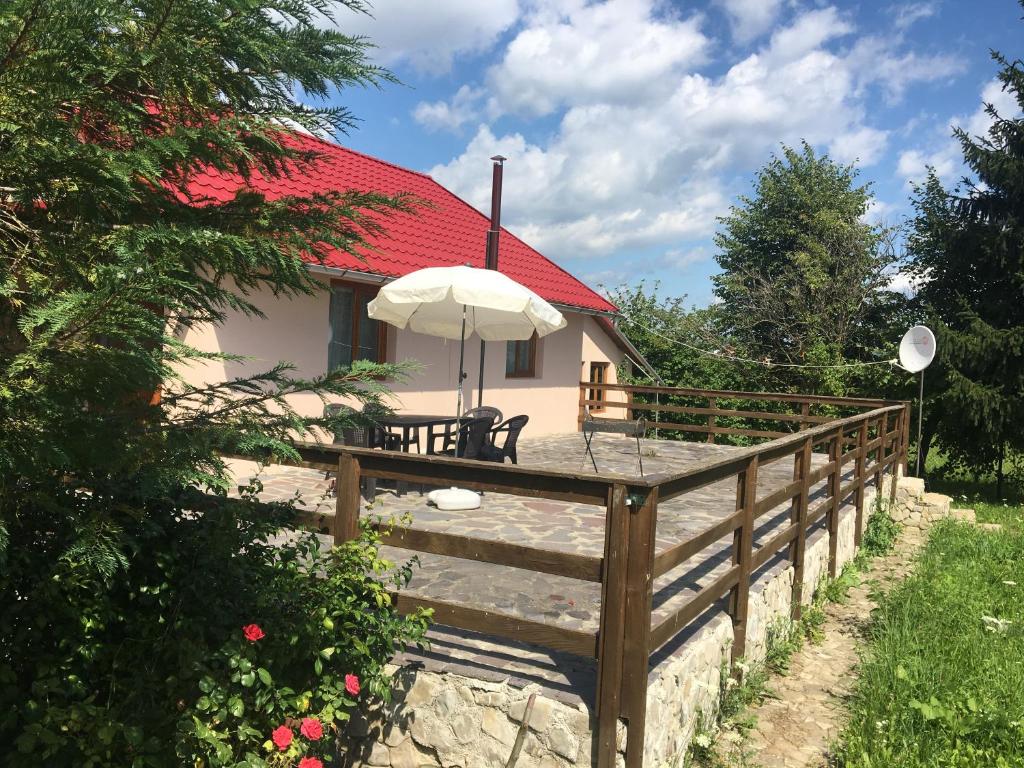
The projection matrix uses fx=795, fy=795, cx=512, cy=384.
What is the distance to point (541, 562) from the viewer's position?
11.6 feet

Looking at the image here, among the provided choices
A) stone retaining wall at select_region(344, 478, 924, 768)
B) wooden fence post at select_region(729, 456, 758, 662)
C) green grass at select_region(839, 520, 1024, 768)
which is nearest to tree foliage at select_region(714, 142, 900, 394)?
green grass at select_region(839, 520, 1024, 768)

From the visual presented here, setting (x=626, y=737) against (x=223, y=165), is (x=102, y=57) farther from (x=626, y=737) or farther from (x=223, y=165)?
(x=626, y=737)

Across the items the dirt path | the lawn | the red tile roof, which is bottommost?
the dirt path

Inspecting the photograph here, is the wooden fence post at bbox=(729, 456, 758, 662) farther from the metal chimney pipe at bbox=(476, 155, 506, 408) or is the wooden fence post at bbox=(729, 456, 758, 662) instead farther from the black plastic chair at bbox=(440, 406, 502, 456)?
the metal chimney pipe at bbox=(476, 155, 506, 408)

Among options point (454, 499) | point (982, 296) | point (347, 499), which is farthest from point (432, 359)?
point (982, 296)

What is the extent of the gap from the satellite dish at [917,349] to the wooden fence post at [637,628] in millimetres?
10998

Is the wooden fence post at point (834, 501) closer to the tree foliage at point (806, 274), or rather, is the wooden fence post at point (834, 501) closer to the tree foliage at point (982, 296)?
the tree foliage at point (982, 296)

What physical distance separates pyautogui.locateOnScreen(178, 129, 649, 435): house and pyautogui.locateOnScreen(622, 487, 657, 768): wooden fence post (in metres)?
3.41

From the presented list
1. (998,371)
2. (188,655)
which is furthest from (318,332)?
(998,371)

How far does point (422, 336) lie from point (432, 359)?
0.44m

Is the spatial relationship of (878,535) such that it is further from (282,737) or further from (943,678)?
(282,737)

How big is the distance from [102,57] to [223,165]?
1.73 ft

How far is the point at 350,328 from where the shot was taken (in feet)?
33.1

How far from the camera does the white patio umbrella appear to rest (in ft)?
23.3
